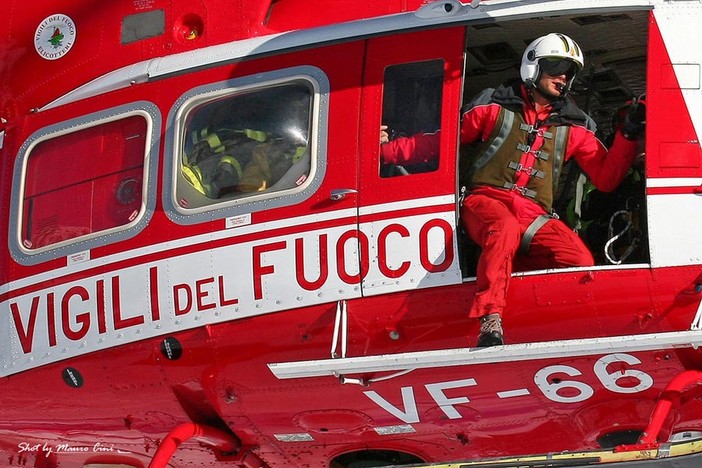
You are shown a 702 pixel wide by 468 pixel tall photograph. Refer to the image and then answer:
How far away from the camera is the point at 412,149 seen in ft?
21.9

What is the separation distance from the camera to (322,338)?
21.9ft

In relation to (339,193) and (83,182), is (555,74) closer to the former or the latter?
(339,193)

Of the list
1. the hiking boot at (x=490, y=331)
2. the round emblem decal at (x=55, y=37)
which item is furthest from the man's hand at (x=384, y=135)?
the round emblem decal at (x=55, y=37)

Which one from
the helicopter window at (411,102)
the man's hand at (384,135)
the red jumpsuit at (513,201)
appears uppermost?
the helicopter window at (411,102)

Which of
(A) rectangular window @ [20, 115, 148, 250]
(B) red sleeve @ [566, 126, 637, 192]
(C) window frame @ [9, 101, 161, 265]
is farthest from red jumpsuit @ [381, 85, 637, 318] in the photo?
(A) rectangular window @ [20, 115, 148, 250]

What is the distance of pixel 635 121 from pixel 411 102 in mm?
1199

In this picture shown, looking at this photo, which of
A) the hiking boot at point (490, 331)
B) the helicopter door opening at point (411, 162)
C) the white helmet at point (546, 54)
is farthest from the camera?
the white helmet at point (546, 54)

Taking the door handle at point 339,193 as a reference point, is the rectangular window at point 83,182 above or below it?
above

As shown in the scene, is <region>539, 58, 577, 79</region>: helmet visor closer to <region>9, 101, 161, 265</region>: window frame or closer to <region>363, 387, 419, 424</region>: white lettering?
<region>363, 387, 419, 424</region>: white lettering

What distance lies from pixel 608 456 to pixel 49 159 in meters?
3.76

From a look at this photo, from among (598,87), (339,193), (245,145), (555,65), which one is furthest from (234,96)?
(598,87)

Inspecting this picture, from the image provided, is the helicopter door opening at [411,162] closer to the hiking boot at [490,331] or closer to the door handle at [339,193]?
the door handle at [339,193]

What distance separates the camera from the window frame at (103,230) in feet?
23.4

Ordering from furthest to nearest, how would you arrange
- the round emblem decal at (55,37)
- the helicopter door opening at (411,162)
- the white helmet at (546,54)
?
1. the round emblem decal at (55,37)
2. the white helmet at (546,54)
3. the helicopter door opening at (411,162)
